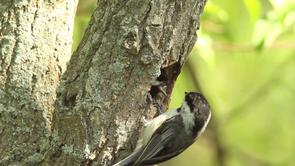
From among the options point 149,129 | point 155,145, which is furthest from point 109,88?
point 155,145

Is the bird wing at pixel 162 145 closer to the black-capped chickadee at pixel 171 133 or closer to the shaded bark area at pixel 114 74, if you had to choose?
the black-capped chickadee at pixel 171 133

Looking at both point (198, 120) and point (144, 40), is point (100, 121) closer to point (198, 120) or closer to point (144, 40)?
point (144, 40)

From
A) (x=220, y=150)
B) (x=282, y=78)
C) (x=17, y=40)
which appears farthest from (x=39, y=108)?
(x=282, y=78)

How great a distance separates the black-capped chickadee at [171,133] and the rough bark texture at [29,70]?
359 millimetres

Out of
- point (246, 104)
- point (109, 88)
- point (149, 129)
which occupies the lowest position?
point (246, 104)

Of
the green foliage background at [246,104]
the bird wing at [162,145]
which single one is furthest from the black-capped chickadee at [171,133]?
the green foliage background at [246,104]

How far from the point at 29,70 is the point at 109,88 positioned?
0.40m

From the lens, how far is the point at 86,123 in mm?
2410

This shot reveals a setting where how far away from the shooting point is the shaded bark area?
94.8 inches

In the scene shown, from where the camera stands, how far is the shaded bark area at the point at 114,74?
2408mm

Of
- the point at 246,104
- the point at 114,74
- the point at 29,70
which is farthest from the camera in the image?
the point at 246,104

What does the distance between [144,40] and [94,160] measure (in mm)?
451

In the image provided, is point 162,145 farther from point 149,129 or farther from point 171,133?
point 149,129

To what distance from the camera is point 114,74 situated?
2.43m
